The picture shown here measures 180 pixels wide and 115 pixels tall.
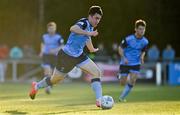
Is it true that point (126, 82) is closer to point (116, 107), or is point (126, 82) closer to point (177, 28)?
point (116, 107)

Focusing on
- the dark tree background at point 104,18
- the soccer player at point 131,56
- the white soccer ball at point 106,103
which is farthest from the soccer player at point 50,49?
the dark tree background at point 104,18

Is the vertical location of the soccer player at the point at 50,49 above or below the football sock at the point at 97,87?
above

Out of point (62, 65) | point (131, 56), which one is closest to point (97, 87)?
point (62, 65)

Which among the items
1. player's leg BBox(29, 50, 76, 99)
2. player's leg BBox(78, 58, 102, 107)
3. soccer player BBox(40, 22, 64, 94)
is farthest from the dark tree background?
player's leg BBox(78, 58, 102, 107)

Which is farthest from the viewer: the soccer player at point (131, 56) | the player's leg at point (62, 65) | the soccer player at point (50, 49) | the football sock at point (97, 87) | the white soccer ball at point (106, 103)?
the soccer player at point (50, 49)

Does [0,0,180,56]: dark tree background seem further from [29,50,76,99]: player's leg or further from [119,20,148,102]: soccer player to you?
[29,50,76,99]: player's leg

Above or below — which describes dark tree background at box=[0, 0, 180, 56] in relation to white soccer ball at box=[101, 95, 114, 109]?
above

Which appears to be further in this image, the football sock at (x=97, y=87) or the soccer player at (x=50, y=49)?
the soccer player at (x=50, y=49)

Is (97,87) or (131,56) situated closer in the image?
(97,87)

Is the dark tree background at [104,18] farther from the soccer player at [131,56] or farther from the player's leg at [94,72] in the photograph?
the player's leg at [94,72]

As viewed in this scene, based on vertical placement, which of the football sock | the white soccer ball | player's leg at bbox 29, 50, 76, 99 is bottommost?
the white soccer ball

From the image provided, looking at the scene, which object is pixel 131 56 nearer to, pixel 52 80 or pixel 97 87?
pixel 52 80

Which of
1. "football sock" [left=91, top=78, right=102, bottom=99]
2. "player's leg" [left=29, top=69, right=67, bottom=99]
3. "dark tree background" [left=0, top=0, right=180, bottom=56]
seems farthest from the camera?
"dark tree background" [left=0, top=0, right=180, bottom=56]

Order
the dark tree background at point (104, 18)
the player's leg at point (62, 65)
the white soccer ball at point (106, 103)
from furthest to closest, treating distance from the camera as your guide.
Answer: the dark tree background at point (104, 18) → the player's leg at point (62, 65) → the white soccer ball at point (106, 103)
